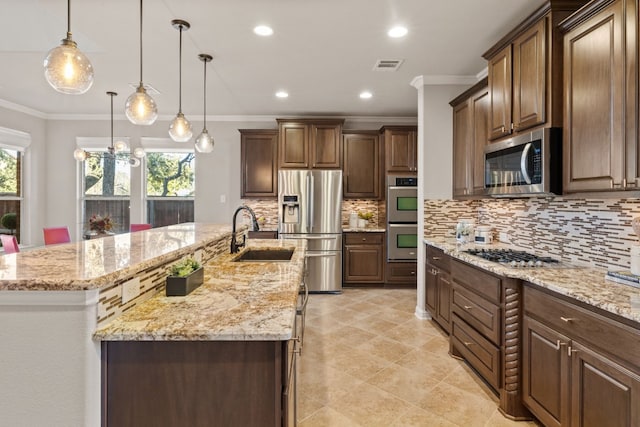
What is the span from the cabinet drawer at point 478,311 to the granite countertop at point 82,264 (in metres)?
1.91

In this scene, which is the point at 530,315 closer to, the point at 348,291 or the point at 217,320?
the point at 217,320

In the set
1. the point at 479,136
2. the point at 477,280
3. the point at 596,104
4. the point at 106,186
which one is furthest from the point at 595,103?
the point at 106,186

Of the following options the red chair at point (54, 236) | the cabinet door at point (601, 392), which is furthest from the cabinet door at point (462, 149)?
the red chair at point (54, 236)

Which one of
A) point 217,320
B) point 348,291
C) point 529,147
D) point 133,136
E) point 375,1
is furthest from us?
point 133,136

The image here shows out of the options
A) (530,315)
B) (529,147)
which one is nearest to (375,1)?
(529,147)

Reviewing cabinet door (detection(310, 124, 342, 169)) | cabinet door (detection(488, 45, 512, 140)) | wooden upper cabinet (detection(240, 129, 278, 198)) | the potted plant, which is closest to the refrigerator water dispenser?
wooden upper cabinet (detection(240, 129, 278, 198))

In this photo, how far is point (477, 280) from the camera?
8.18ft

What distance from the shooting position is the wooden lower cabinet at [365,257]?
208 inches

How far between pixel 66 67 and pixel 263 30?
1.57m

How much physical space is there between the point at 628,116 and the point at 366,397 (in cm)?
215

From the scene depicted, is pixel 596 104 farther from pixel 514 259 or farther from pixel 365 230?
pixel 365 230

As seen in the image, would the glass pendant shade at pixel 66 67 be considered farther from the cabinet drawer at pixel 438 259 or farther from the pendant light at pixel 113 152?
the pendant light at pixel 113 152

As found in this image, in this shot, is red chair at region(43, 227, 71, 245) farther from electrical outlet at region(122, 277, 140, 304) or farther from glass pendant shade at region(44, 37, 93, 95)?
electrical outlet at region(122, 277, 140, 304)

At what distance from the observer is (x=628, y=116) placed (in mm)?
1660
